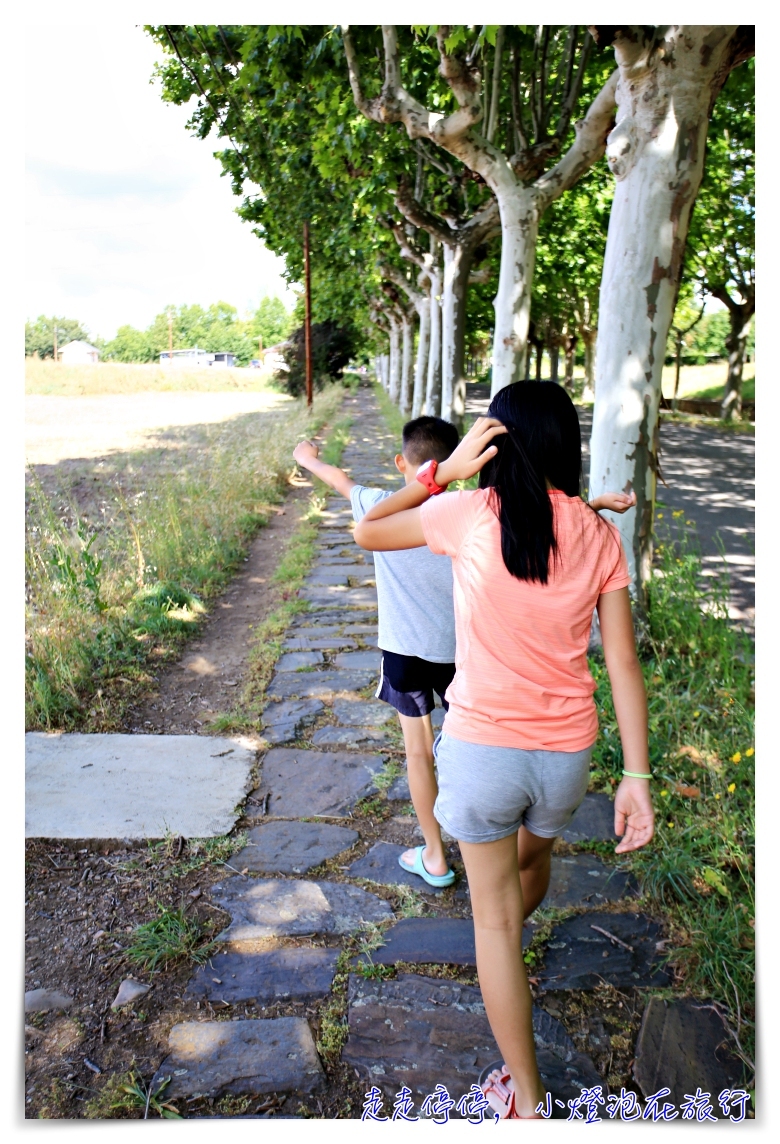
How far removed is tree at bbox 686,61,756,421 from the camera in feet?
58.0

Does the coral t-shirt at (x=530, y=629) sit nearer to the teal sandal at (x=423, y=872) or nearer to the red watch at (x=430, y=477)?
the red watch at (x=430, y=477)

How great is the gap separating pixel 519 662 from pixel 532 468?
0.47 meters

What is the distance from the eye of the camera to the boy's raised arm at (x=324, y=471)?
9.03 feet

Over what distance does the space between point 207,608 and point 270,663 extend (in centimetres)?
155

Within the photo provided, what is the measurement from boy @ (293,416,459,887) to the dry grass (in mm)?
12553

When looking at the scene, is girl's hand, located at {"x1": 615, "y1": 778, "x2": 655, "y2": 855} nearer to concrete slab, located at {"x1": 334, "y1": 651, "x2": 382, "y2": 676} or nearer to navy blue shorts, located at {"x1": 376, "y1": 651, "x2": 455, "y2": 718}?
navy blue shorts, located at {"x1": 376, "y1": 651, "x2": 455, "y2": 718}

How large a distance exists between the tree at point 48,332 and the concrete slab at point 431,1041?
2.99 metres

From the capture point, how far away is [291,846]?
11.6ft

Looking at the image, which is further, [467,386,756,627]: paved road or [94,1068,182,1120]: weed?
[467,386,756,627]: paved road

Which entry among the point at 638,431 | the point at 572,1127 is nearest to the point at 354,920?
the point at 572,1127

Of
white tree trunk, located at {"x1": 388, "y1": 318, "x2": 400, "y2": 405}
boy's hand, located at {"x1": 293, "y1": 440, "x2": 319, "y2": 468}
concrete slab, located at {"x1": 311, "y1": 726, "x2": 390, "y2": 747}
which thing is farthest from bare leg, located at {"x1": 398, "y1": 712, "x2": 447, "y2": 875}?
white tree trunk, located at {"x1": 388, "y1": 318, "x2": 400, "y2": 405}

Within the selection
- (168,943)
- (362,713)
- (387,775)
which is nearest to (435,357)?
(362,713)

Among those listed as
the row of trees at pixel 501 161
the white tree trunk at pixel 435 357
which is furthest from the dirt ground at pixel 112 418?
the white tree trunk at pixel 435 357

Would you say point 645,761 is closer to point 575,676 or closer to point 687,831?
point 575,676
